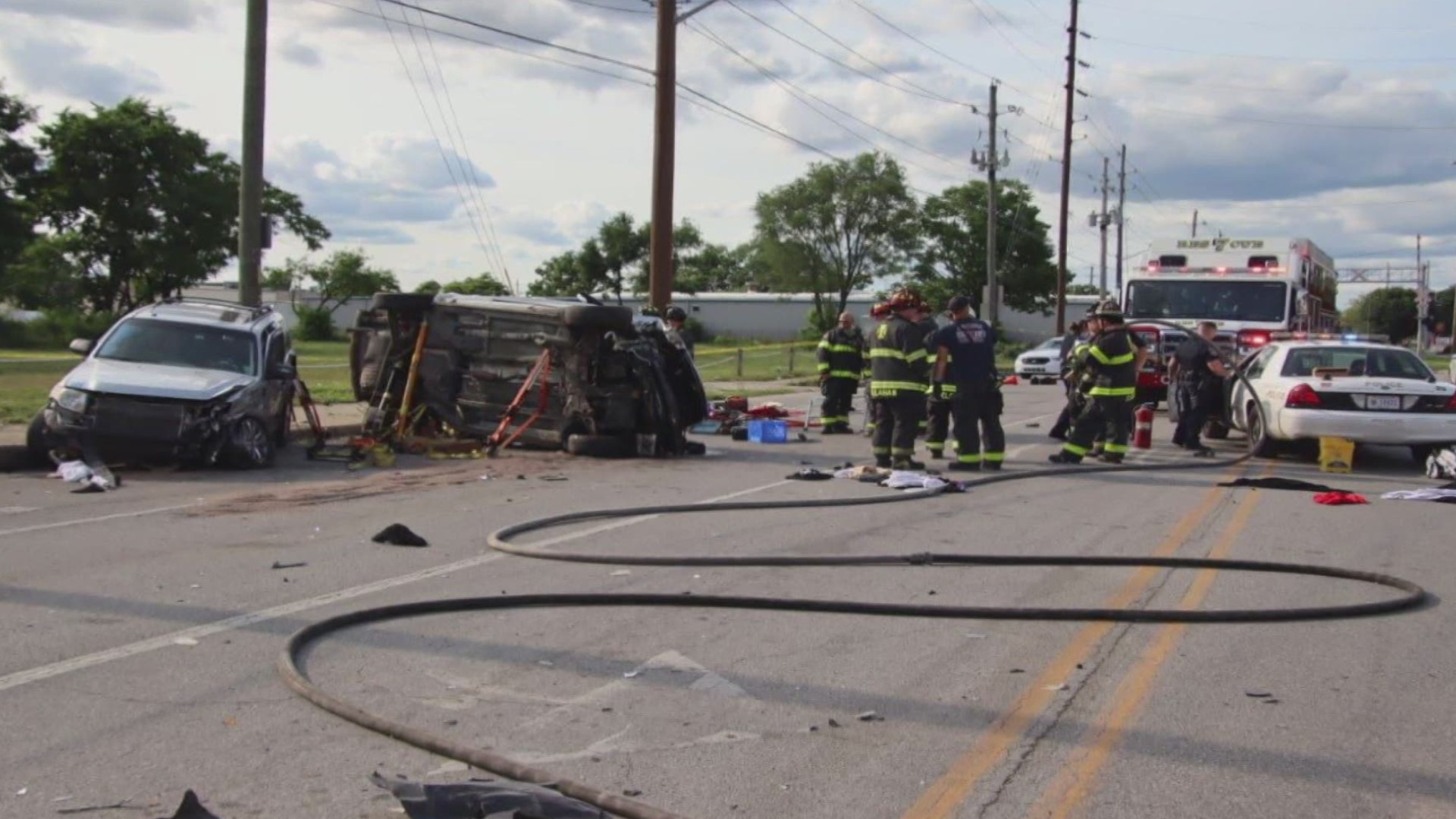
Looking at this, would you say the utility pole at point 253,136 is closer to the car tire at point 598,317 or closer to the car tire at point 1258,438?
the car tire at point 598,317

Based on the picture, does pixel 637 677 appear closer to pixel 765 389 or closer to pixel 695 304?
Result: pixel 765 389

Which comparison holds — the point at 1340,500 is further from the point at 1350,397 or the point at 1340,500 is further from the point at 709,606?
the point at 709,606

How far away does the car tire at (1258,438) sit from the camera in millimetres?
16438

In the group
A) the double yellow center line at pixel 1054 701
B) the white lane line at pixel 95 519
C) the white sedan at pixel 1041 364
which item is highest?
the white sedan at pixel 1041 364

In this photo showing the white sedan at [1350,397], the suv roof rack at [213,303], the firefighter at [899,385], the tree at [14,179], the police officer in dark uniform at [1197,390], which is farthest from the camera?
the tree at [14,179]

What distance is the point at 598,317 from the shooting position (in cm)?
1514

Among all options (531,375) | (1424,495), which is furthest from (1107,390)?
(531,375)

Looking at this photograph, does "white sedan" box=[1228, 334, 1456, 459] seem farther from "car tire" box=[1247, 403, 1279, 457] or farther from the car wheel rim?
the car wheel rim

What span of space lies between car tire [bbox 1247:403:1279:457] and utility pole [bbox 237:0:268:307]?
12.3 m

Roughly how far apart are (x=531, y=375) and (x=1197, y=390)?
8011 millimetres

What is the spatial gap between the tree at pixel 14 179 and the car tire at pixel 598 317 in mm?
38434

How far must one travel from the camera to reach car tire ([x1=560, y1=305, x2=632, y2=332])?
15117 millimetres

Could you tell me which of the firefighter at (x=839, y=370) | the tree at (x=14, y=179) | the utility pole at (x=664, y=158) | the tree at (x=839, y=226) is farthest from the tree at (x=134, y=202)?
the firefighter at (x=839, y=370)

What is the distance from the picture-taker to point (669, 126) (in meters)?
22.8
